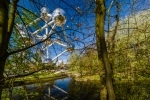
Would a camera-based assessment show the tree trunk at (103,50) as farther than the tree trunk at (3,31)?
Yes

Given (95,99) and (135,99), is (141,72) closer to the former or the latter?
(135,99)

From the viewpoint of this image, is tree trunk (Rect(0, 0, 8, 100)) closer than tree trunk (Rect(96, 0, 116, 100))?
Yes

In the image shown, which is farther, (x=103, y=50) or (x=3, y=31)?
(x=103, y=50)

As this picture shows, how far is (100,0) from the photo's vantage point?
571cm

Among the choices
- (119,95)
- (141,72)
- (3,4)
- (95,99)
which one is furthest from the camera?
(95,99)

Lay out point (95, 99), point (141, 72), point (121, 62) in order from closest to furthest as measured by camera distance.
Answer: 1. point (141, 72)
2. point (121, 62)
3. point (95, 99)

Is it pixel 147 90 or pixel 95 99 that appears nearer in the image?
pixel 147 90

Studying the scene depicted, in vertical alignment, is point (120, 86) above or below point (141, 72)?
below

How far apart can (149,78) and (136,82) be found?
2.29m

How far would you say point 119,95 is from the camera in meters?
11.0

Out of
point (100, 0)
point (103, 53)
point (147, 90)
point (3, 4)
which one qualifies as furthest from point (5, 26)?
point (147, 90)

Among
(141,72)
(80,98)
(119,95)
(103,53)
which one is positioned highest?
(103,53)

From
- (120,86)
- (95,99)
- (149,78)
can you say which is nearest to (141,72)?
(149,78)

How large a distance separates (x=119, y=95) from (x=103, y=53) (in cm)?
758
